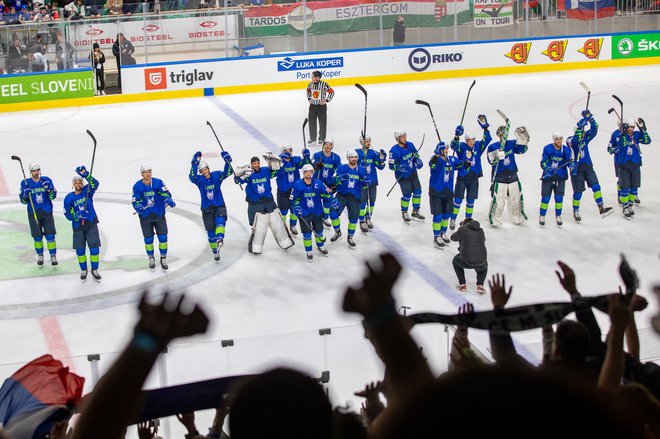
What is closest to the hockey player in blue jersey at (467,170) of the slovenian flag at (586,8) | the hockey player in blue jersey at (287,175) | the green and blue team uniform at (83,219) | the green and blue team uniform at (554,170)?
the green and blue team uniform at (554,170)

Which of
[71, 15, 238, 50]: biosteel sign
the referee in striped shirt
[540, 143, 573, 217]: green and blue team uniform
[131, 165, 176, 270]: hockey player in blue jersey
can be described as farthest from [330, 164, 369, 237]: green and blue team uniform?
[71, 15, 238, 50]: biosteel sign

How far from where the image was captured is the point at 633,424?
1.24 meters

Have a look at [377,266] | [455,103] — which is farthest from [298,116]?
[377,266]

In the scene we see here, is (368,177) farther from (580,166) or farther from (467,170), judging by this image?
(580,166)

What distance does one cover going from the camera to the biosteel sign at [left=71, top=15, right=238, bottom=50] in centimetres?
2314

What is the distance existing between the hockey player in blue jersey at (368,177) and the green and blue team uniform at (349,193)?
1.23 ft

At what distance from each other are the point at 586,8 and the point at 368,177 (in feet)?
52.2

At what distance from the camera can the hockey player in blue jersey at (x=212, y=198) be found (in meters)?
12.0

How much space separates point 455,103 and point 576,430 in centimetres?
2129

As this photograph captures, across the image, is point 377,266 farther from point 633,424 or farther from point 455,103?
point 455,103

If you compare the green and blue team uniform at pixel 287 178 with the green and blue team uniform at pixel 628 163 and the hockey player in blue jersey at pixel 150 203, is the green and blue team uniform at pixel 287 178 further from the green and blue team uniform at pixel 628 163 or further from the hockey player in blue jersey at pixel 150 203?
the green and blue team uniform at pixel 628 163

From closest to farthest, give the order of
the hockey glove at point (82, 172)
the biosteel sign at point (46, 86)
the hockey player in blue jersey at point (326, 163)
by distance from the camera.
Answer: the hockey glove at point (82, 172) → the hockey player in blue jersey at point (326, 163) → the biosteel sign at point (46, 86)

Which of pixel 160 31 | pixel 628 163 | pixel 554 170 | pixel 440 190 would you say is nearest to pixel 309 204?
pixel 440 190

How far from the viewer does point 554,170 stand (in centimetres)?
1313
